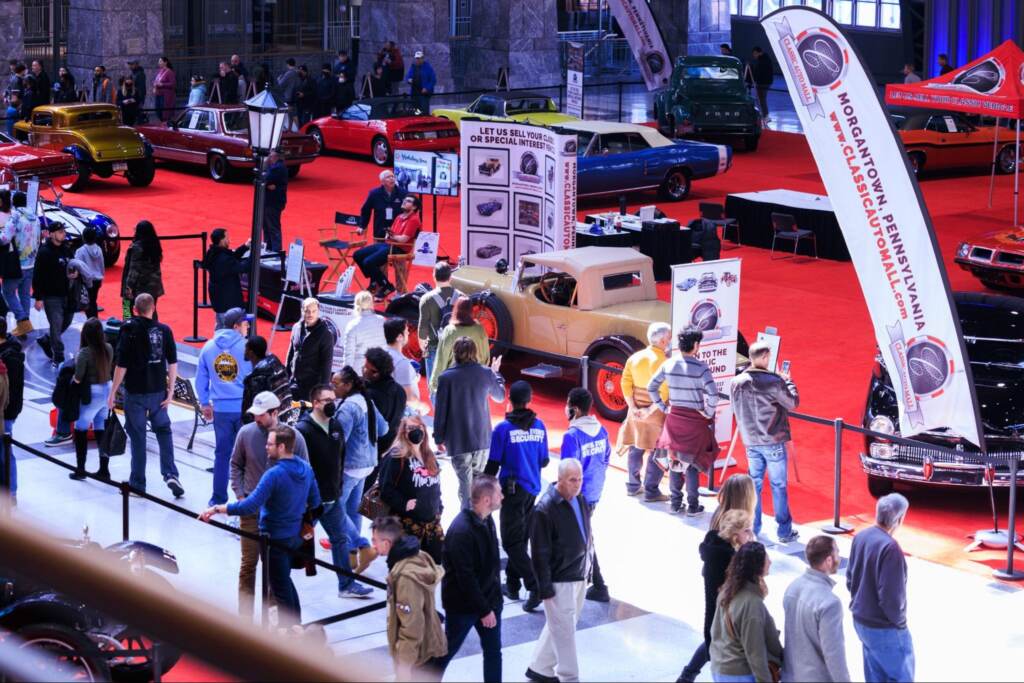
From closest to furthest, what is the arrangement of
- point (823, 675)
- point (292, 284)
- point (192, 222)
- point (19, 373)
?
point (823, 675) → point (19, 373) → point (292, 284) → point (192, 222)

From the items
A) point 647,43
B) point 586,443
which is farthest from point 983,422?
point 647,43

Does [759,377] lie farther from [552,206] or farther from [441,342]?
[552,206]

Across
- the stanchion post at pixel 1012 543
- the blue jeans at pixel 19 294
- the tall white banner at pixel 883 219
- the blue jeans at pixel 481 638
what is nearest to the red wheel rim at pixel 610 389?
the tall white banner at pixel 883 219

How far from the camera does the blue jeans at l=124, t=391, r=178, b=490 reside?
38.2 feet

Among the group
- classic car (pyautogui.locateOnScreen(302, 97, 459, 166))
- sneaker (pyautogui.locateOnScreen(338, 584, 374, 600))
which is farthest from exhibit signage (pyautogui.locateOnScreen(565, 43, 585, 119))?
sneaker (pyautogui.locateOnScreen(338, 584, 374, 600))

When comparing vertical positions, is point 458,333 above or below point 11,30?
below

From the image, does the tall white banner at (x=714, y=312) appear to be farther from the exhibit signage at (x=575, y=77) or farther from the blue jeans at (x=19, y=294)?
the exhibit signage at (x=575, y=77)

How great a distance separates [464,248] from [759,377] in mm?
9019

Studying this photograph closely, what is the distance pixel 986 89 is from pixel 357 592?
646 inches

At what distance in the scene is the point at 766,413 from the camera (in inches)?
434

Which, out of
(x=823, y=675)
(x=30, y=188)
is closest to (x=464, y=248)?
(x=30, y=188)

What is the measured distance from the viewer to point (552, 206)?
18.4 metres

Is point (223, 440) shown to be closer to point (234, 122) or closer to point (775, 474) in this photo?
point (775, 474)

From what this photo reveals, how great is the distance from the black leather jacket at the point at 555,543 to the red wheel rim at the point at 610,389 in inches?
244
